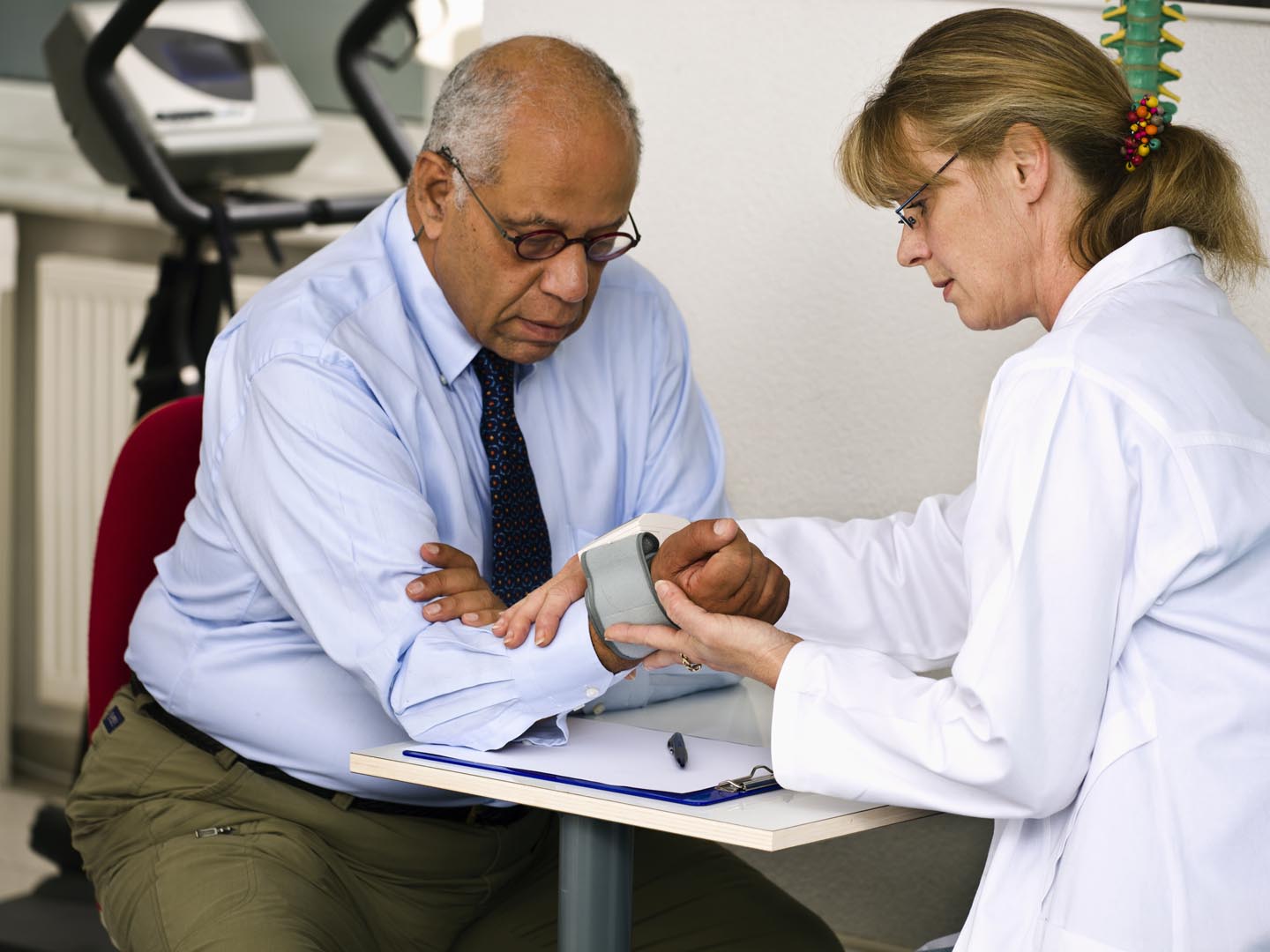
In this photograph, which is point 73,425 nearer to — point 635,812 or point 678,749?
point 678,749

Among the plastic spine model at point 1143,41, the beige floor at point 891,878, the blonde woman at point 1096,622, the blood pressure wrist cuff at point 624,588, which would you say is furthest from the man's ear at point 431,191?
the beige floor at point 891,878

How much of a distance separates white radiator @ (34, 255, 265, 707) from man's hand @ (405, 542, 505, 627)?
2.29 m

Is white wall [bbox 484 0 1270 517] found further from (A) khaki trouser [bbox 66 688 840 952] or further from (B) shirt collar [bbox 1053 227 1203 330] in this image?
(B) shirt collar [bbox 1053 227 1203 330]

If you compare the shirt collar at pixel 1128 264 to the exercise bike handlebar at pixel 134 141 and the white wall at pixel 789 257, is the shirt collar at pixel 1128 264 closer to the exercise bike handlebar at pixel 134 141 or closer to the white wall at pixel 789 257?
the white wall at pixel 789 257

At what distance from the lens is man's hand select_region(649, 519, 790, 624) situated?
4.61 ft

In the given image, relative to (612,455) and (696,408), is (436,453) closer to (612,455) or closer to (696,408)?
(612,455)

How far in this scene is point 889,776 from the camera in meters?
1.21

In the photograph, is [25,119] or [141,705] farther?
[25,119]

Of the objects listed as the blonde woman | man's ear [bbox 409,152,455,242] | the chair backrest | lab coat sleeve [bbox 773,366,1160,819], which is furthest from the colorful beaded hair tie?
the chair backrest

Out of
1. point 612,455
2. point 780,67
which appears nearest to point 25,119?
point 780,67

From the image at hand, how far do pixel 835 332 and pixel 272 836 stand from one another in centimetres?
125

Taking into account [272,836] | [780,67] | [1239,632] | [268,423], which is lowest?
[272,836]

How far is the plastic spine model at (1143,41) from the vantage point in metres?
1.91

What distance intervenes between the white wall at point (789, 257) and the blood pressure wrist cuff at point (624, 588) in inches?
41.0
